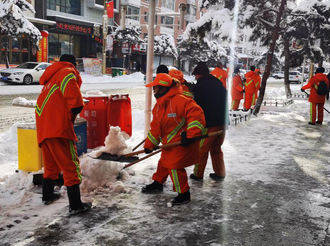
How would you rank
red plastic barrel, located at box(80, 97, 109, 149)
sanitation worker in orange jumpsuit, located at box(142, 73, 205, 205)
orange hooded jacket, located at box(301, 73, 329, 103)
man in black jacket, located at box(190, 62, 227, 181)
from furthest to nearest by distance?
orange hooded jacket, located at box(301, 73, 329, 103) < red plastic barrel, located at box(80, 97, 109, 149) < man in black jacket, located at box(190, 62, 227, 181) < sanitation worker in orange jumpsuit, located at box(142, 73, 205, 205)

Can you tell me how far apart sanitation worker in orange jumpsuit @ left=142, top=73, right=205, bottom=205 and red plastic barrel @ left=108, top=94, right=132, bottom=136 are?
8.30 feet

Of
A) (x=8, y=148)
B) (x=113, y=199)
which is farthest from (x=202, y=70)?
(x=8, y=148)

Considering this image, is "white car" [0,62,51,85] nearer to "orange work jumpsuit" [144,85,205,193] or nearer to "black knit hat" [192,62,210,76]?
"black knit hat" [192,62,210,76]

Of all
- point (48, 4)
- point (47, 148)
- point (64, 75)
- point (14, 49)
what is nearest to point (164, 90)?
point (64, 75)

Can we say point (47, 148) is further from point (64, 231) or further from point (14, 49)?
point (14, 49)

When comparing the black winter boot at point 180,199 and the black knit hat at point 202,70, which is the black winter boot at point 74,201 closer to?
the black winter boot at point 180,199

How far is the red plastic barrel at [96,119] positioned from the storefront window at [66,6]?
101ft

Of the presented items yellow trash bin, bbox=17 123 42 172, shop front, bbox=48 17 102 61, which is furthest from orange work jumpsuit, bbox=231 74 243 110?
shop front, bbox=48 17 102 61

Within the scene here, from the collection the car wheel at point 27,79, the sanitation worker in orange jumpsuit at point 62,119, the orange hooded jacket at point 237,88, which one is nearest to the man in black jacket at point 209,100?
the sanitation worker in orange jumpsuit at point 62,119

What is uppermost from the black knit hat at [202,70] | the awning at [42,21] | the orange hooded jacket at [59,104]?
the awning at [42,21]

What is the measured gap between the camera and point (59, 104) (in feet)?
12.8

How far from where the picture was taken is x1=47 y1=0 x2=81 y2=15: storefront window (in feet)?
114

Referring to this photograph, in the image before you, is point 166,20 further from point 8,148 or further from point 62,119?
point 62,119

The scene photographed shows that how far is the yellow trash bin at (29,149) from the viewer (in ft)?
16.9
